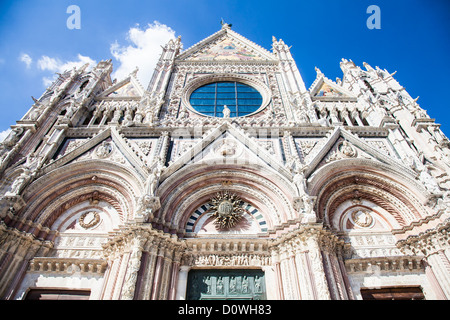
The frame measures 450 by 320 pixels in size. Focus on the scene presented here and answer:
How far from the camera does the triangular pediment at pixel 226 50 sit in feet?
55.3

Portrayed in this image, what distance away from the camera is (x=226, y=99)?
1402 cm

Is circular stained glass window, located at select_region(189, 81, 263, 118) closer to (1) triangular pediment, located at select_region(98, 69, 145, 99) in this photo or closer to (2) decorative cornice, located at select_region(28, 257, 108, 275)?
(1) triangular pediment, located at select_region(98, 69, 145, 99)

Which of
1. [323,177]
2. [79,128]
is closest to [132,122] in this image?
[79,128]

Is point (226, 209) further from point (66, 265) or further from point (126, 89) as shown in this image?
point (126, 89)

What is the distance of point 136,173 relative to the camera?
29.3ft

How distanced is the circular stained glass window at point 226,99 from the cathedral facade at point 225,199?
0.89 feet

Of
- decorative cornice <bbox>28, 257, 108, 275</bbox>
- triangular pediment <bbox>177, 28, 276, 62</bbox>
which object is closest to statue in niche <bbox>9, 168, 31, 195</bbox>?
decorative cornice <bbox>28, 257, 108, 275</bbox>

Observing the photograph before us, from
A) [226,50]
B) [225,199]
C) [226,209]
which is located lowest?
[226,209]

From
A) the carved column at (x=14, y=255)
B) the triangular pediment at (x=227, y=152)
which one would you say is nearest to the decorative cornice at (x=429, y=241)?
the triangular pediment at (x=227, y=152)

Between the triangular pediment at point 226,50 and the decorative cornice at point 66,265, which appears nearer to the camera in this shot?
the decorative cornice at point 66,265

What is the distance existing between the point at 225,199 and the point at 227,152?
1640mm

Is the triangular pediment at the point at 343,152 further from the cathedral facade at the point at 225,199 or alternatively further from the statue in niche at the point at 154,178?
the statue in niche at the point at 154,178

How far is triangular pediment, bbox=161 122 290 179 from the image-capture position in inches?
363

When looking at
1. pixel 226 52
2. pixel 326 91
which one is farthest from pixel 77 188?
pixel 226 52
